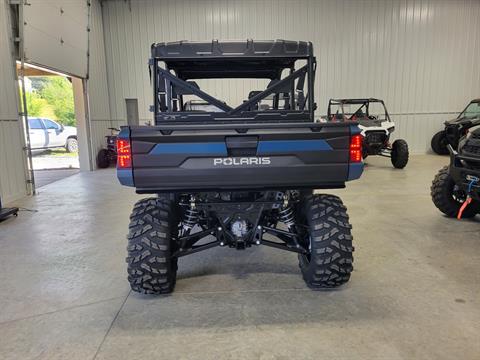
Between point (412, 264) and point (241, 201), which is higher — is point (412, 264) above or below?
below

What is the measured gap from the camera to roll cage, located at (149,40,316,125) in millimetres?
2850

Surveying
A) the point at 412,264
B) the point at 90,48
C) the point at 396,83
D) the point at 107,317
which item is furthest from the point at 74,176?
the point at 396,83

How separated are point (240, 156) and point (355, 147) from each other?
744 millimetres

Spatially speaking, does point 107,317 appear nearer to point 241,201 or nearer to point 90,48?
point 241,201

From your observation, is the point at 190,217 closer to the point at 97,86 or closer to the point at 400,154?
the point at 400,154

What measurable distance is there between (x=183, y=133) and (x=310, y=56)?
139cm

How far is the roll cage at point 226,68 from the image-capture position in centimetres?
285

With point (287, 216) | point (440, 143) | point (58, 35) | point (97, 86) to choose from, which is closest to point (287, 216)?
point (287, 216)

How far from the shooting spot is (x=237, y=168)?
2.23 meters

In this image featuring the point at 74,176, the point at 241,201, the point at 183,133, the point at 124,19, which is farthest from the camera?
the point at 124,19

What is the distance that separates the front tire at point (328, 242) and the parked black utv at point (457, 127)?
29.8 ft

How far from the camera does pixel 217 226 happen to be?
109 inches

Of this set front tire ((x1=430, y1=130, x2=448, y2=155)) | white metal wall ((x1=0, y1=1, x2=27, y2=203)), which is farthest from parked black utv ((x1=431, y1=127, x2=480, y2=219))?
front tire ((x1=430, y1=130, x2=448, y2=155))

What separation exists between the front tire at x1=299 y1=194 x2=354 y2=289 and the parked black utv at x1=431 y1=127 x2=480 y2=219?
2253 mm
